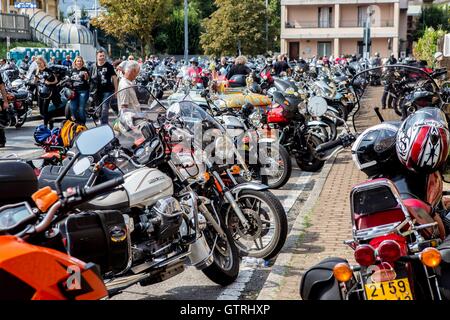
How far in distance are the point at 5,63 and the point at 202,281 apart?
21.2 metres

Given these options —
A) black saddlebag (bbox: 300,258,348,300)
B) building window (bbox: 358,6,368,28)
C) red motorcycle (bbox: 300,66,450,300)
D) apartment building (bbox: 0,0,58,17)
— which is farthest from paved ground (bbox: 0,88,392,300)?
building window (bbox: 358,6,368,28)

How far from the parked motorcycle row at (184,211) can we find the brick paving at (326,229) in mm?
208

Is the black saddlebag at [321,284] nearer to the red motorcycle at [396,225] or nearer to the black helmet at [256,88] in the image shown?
the red motorcycle at [396,225]

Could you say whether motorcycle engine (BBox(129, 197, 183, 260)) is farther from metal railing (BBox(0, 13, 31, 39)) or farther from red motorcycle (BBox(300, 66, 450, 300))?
metal railing (BBox(0, 13, 31, 39))

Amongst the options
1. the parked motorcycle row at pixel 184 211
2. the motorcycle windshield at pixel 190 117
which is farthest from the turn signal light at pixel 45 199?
the motorcycle windshield at pixel 190 117

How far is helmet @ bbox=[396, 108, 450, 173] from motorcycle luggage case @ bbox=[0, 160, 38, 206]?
1927 millimetres

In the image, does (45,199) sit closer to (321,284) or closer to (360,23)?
(321,284)

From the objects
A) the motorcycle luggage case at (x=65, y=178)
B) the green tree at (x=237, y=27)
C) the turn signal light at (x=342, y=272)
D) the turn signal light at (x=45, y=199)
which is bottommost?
the turn signal light at (x=342, y=272)

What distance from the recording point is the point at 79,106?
13.9m

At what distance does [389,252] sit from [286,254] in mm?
3207

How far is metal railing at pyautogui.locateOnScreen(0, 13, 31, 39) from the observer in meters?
47.2

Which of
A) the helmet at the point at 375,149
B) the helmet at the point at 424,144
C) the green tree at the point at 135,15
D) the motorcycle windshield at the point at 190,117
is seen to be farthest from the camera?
the green tree at the point at 135,15

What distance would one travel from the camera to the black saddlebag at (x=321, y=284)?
3072mm

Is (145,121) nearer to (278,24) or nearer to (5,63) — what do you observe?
(5,63)
